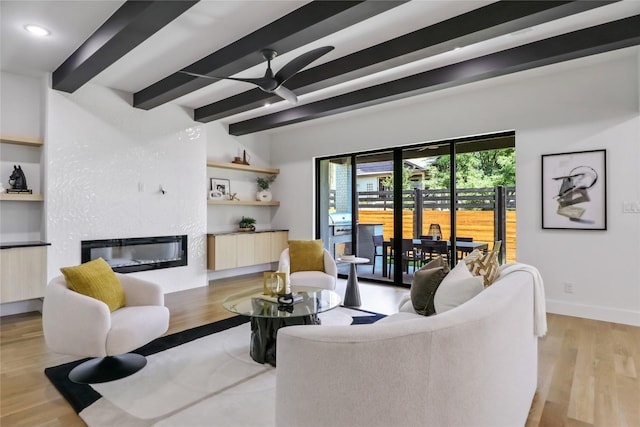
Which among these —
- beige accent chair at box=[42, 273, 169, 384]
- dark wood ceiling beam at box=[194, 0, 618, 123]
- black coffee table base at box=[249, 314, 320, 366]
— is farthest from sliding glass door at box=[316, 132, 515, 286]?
beige accent chair at box=[42, 273, 169, 384]

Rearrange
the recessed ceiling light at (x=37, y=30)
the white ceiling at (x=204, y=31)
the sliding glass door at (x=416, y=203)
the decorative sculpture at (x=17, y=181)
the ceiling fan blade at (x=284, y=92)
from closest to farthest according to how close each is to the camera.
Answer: the white ceiling at (x=204, y=31)
the recessed ceiling light at (x=37, y=30)
the ceiling fan blade at (x=284, y=92)
the decorative sculpture at (x=17, y=181)
the sliding glass door at (x=416, y=203)

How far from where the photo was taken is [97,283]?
8.68 feet

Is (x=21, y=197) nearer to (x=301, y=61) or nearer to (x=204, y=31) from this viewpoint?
(x=204, y=31)

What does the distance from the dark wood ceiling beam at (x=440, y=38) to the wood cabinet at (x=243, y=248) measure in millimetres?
2534

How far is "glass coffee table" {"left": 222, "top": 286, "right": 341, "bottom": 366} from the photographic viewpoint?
2.64 metres

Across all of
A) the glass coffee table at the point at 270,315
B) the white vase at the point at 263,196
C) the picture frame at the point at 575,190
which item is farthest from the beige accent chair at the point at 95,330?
the picture frame at the point at 575,190

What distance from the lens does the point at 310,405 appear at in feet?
3.76

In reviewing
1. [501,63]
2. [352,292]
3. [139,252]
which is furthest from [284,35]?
[139,252]

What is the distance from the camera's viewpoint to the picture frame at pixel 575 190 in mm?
3826

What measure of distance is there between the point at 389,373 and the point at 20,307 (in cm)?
492

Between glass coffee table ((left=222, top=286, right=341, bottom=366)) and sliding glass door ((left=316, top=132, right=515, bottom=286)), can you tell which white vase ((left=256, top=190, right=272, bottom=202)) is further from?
glass coffee table ((left=222, top=286, right=341, bottom=366))

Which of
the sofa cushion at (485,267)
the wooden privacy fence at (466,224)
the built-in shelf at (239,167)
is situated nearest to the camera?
the sofa cushion at (485,267)

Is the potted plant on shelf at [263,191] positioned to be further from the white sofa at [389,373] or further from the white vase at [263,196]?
the white sofa at [389,373]

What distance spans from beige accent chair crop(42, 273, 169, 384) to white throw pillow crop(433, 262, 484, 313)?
81.1 inches
